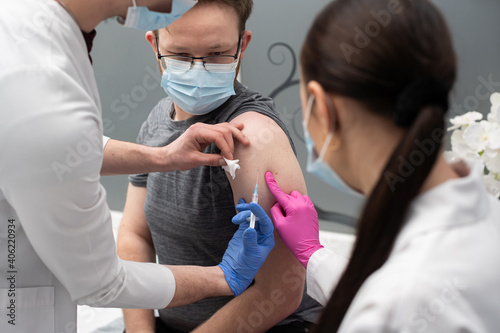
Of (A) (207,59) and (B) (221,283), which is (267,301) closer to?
(B) (221,283)

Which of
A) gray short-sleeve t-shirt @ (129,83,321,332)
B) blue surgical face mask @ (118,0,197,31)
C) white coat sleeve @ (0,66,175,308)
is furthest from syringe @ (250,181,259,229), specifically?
blue surgical face mask @ (118,0,197,31)

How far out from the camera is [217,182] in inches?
57.4

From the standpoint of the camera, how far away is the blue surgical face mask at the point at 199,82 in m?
1.43

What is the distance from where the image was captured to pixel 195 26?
1.39 metres

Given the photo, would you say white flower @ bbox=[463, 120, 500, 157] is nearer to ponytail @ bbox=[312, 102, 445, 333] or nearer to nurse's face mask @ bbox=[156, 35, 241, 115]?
ponytail @ bbox=[312, 102, 445, 333]

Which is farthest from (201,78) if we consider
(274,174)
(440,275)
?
(440,275)

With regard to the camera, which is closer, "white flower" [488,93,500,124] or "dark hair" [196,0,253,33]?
"white flower" [488,93,500,124]

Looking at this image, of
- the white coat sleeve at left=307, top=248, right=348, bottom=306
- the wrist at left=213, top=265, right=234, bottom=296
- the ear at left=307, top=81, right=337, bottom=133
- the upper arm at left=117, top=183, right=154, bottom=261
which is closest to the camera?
the ear at left=307, top=81, right=337, bottom=133

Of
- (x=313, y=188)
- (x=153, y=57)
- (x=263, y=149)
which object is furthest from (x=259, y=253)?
(x=153, y=57)

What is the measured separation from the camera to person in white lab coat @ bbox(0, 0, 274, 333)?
908mm

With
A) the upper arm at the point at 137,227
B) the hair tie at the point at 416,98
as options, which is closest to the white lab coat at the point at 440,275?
the hair tie at the point at 416,98

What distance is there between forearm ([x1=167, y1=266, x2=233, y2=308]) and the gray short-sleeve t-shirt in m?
0.16

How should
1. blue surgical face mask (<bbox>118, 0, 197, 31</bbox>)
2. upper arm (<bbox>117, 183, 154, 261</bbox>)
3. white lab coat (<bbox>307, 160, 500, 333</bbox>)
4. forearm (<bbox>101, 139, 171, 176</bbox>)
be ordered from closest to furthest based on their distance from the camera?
white lab coat (<bbox>307, 160, 500, 333</bbox>), blue surgical face mask (<bbox>118, 0, 197, 31</bbox>), forearm (<bbox>101, 139, 171, 176</bbox>), upper arm (<bbox>117, 183, 154, 261</bbox>)

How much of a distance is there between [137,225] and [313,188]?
4.18ft
